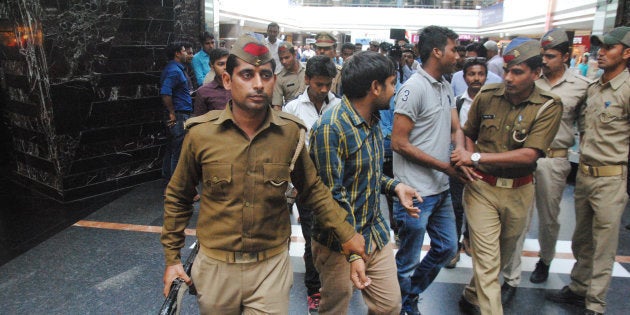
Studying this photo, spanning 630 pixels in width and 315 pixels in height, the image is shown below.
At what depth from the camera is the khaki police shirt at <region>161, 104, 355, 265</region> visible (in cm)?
195

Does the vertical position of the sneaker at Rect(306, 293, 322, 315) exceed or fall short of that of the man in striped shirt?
it falls short

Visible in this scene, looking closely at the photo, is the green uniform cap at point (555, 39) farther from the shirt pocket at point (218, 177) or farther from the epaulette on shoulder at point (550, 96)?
the shirt pocket at point (218, 177)

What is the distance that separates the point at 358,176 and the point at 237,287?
2.69ft

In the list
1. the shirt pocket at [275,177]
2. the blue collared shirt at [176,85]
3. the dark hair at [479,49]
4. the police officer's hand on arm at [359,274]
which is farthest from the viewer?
the dark hair at [479,49]

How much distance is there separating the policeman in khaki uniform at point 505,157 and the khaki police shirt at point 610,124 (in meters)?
0.56

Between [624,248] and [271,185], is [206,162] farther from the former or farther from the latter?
[624,248]

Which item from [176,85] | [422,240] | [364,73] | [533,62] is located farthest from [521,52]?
[176,85]

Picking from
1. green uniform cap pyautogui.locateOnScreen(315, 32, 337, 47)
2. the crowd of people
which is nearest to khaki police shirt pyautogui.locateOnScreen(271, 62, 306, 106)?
green uniform cap pyautogui.locateOnScreen(315, 32, 337, 47)

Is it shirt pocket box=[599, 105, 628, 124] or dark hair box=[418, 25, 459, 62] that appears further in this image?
shirt pocket box=[599, 105, 628, 124]

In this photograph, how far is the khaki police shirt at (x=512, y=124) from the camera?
9.34 feet

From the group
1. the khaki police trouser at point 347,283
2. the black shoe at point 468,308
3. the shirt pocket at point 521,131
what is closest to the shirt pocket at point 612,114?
the shirt pocket at point 521,131

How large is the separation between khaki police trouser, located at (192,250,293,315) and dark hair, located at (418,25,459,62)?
1826 millimetres

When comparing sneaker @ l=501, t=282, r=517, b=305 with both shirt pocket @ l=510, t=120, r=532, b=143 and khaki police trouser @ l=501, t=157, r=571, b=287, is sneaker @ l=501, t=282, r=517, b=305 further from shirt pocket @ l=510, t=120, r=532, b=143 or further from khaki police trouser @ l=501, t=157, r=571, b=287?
shirt pocket @ l=510, t=120, r=532, b=143

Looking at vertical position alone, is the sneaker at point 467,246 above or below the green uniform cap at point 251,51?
below
